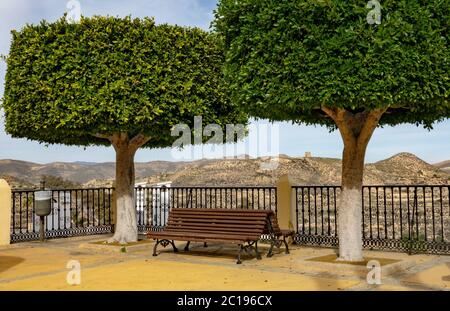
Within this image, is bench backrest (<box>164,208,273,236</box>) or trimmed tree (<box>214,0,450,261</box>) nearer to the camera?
trimmed tree (<box>214,0,450,261</box>)

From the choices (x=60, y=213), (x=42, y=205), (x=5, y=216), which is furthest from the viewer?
(x=60, y=213)

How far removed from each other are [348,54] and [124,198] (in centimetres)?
718

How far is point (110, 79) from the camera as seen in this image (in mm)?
11203

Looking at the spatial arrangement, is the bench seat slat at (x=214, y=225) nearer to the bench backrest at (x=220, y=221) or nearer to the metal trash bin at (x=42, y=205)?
the bench backrest at (x=220, y=221)

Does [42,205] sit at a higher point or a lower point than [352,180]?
lower

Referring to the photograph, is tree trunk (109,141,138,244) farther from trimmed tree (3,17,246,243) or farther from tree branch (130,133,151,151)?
trimmed tree (3,17,246,243)

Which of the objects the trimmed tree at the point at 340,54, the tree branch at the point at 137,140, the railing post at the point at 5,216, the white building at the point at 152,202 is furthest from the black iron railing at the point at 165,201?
the trimmed tree at the point at 340,54

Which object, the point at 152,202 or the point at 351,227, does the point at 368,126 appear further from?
the point at 152,202

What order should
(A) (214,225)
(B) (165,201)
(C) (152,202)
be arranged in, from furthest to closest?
(B) (165,201), (C) (152,202), (A) (214,225)

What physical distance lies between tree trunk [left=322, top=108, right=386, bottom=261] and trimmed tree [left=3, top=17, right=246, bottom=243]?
326 cm

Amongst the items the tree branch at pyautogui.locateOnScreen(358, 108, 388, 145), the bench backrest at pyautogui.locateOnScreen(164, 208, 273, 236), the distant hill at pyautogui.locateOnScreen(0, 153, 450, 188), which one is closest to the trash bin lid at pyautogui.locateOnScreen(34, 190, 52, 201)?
the bench backrest at pyautogui.locateOnScreen(164, 208, 273, 236)

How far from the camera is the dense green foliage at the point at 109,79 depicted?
1109 cm

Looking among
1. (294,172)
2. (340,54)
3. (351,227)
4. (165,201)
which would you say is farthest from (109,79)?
(294,172)

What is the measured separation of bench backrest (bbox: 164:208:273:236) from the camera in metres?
10.2
